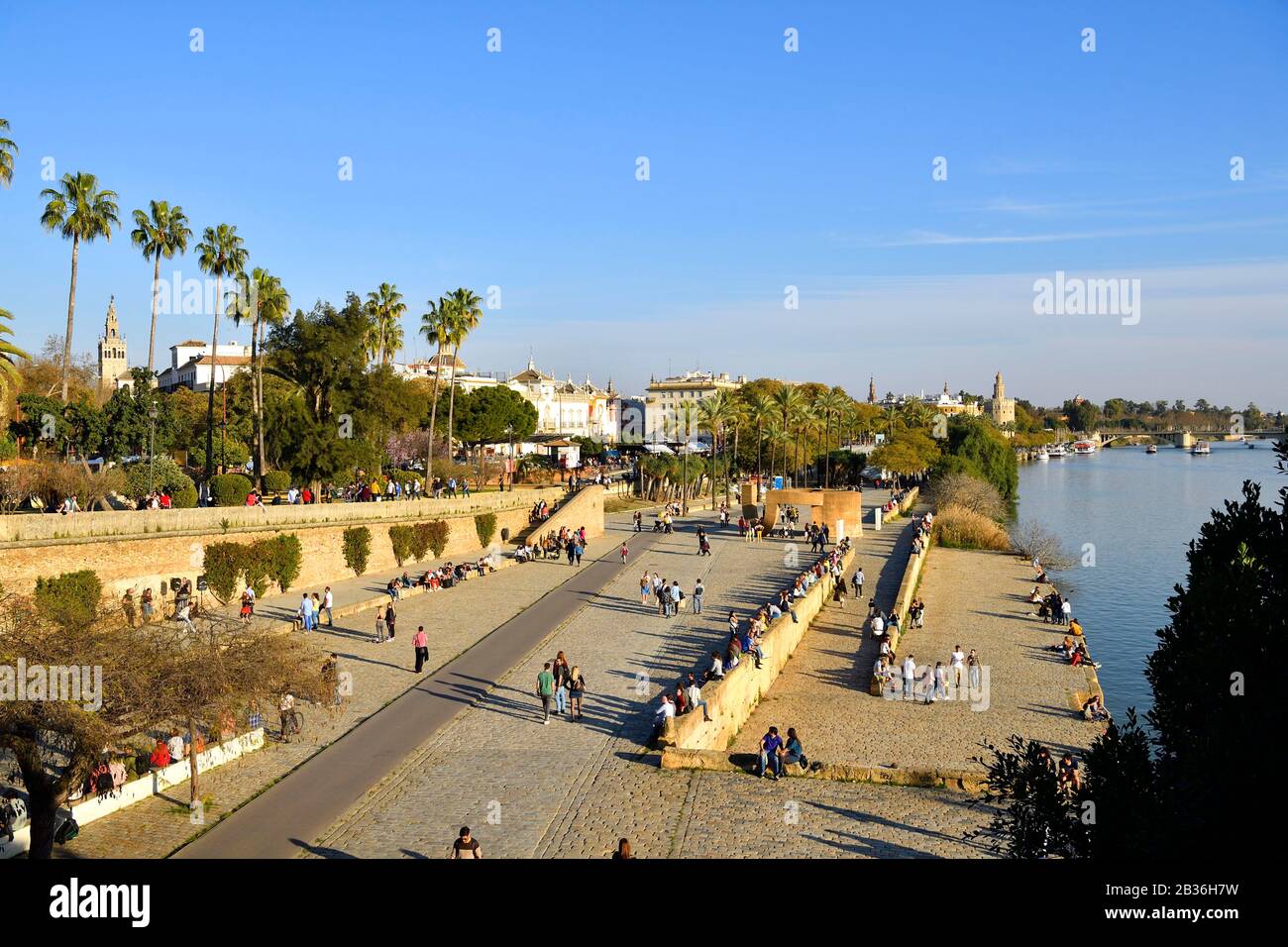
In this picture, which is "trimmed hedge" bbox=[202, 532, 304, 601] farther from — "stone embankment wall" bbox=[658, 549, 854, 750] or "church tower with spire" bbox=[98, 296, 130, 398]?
"church tower with spire" bbox=[98, 296, 130, 398]

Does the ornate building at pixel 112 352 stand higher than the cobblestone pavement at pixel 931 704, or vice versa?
the ornate building at pixel 112 352

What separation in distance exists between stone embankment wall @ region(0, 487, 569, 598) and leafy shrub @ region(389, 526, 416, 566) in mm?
243

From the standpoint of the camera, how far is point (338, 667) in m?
21.1

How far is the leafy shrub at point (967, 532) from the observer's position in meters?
52.2

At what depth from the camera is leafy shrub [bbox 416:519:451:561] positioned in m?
37.7

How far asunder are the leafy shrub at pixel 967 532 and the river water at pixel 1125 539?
170 inches

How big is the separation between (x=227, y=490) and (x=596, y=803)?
21.7 meters

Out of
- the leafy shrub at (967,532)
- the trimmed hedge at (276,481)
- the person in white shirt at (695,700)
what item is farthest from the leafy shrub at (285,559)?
the leafy shrub at (967,532)

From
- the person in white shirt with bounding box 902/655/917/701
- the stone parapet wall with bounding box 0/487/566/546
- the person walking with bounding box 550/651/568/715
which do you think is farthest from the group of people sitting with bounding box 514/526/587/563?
the person walking with bounding box 550/651/568/715

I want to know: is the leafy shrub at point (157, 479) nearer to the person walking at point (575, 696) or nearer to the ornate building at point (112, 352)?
the person walking at point (575, 696)

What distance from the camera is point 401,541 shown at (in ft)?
119

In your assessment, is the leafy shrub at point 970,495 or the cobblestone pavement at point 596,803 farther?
the leafy shrub at point 970,495
